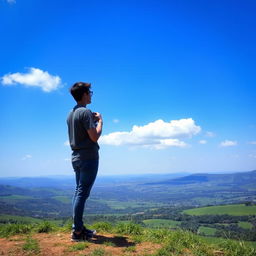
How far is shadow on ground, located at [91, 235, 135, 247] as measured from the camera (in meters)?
5.14

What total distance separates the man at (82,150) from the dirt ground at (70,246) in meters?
0.34

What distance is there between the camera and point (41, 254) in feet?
14.9

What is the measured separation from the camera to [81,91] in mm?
5387

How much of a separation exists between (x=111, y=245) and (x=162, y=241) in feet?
3.53

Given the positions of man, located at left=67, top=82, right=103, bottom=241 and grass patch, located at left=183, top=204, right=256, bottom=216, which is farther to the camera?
grass patch, located at left=183, top=204, right=256, bottom=216

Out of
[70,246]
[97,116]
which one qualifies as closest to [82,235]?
[70,246]

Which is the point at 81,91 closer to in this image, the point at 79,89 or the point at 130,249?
the point at 79,89

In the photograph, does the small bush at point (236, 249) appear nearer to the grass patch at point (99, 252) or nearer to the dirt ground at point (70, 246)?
the dirt ground at point (70, 246)

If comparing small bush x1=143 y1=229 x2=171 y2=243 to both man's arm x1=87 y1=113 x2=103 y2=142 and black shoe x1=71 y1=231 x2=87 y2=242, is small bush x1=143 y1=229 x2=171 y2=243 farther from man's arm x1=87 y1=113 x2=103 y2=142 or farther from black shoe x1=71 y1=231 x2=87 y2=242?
man's arm x1=87 y1=113 x2=103 y2=142

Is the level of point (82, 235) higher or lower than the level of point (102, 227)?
higher

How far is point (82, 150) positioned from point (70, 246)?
180cm

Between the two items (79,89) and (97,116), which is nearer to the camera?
(97,116)

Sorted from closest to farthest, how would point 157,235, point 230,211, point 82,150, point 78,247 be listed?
point 78,247 < point 82,150 < point 157,235 < point 230,211

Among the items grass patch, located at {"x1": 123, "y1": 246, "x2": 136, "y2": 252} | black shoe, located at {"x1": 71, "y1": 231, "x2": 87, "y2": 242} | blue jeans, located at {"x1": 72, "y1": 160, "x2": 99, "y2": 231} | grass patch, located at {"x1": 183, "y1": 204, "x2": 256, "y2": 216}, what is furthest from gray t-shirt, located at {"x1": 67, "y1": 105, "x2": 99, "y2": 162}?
grass patch, located at {"x1": 183, "y1": 204, "x2": 256, "y2": 216}
